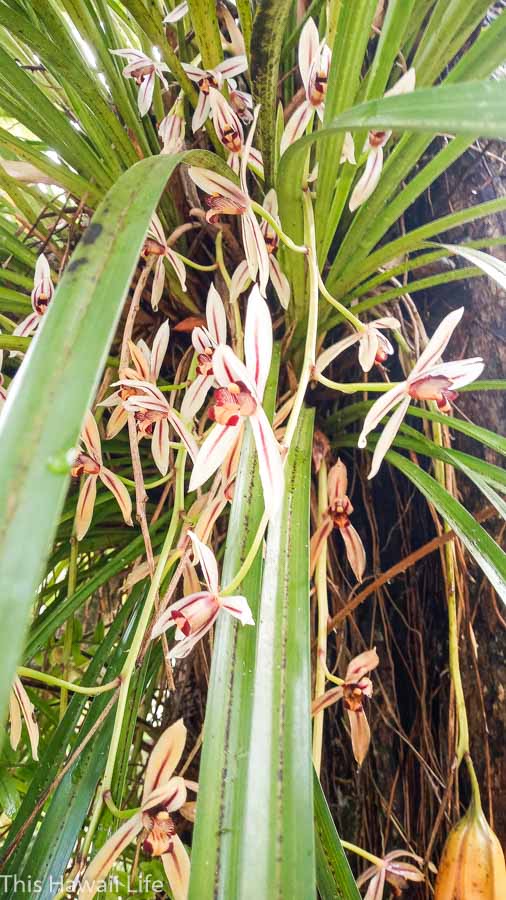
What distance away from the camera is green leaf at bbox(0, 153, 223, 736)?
0.56ft

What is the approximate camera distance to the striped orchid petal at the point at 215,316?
1.57 ft

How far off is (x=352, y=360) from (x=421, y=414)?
0.21m

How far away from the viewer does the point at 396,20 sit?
1.53 feet

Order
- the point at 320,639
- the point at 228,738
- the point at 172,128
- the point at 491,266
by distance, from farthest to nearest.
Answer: the point at 172,128
the point at 320,639
the point at 491,266
the point at 228,738

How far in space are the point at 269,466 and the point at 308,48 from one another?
399mm

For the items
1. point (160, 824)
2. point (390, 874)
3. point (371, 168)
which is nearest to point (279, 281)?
point (371, 168)

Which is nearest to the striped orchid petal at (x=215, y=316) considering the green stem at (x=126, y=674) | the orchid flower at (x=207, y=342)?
the orchid flower at (x=207, y=342)

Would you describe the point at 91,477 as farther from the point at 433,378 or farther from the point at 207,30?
the point at 207,30

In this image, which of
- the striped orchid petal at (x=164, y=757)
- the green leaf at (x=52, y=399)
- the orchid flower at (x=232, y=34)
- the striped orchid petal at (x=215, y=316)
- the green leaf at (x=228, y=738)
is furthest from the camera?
the orchid flower at (x=232, y=34)

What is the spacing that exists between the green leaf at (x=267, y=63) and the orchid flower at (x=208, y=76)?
82 mm

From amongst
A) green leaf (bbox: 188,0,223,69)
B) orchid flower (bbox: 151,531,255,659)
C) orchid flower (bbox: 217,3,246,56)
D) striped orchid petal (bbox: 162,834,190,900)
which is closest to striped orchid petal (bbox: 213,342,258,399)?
orchid flower (bbox: 151,531,255,659)

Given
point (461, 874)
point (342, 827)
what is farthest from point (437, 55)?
point (342, 827)

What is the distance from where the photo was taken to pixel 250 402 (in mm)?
351

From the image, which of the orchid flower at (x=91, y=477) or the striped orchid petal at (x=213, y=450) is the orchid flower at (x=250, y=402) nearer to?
the striped orchid petal at (x=213, y=450)
